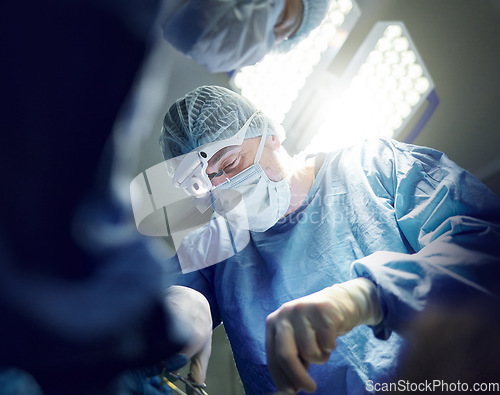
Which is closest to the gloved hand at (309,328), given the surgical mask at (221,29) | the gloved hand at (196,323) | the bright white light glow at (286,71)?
the gloved hand at (196,323)

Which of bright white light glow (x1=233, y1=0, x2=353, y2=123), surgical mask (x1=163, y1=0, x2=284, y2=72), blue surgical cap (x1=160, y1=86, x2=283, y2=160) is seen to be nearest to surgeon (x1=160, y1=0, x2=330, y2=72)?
surgical mask (x1=163, y1=0, x2=284, y2=72)

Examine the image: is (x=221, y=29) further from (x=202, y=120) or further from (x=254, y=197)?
(x=254, y=197)

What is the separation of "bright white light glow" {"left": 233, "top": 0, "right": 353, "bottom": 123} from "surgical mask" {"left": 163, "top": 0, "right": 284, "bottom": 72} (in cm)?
69

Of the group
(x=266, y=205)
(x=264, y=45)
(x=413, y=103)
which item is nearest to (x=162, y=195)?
(x=266, y=205)

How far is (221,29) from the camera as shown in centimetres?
66

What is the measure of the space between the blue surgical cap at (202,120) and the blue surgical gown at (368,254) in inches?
14.4

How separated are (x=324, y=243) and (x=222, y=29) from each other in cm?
74

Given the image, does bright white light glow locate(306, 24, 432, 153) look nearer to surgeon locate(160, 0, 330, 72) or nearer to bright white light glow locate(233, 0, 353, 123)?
bright white light glow locate(233, 0, 353, 123)

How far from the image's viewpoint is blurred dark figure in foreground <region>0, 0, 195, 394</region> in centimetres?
45

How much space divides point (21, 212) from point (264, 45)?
54 centimetres

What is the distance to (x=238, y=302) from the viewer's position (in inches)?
47.4

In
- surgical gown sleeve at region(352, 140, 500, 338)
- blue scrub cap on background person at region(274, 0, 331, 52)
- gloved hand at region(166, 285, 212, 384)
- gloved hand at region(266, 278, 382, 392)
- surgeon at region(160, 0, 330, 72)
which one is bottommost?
gloved hand at region(166, 285, 212, 384)

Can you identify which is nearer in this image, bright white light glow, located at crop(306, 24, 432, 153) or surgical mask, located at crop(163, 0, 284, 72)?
surgical mask, located at crop(163, 0, 284, 72)

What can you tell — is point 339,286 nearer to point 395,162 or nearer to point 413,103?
point 395,162
